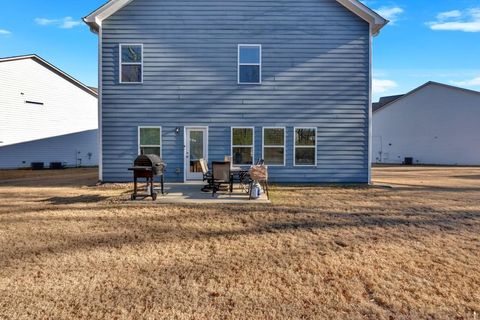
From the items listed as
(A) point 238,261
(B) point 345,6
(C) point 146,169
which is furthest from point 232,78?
(A) point 238,261

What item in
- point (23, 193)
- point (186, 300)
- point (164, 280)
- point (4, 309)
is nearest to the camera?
point (4, 309)

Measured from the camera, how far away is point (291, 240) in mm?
5297

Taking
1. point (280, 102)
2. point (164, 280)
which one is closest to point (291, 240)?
point (164, 280)

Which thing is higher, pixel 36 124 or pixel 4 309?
pixel 36 124

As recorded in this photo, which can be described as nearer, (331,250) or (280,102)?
(331,250)

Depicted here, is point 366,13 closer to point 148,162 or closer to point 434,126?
point 148,162

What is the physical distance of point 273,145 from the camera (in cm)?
1188

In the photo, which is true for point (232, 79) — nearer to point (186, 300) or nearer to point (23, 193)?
point (23, 193)

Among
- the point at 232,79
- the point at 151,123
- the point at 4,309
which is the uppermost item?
the point at 232,79

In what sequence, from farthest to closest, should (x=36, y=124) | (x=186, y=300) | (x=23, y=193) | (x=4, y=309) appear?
(x=36, y=124) < (x=23, y=193) < (x=186, y=300) < (x=4, y=309)

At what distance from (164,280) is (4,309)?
1.51m

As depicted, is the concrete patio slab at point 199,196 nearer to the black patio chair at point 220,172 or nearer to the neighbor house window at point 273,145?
the black patio chair at point 220,172

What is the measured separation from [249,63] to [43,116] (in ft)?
55.2

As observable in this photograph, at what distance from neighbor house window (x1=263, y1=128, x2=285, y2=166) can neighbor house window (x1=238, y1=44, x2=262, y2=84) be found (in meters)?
1.90
